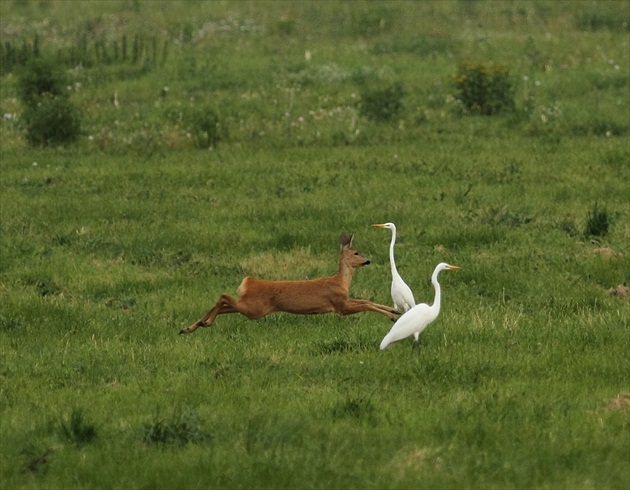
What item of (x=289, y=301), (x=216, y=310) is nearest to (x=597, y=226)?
(x=289, y=301)

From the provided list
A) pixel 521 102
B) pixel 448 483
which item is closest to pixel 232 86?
pixel 521 102

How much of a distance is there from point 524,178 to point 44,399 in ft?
39.1

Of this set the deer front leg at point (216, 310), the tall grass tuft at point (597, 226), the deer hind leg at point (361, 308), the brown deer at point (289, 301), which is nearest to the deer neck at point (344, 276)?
the brown deer at point (289, 301)

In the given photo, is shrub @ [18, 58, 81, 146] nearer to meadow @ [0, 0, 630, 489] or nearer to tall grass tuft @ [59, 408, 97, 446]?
meadow @ [0, 0, 630, 489]

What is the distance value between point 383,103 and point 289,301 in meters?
13.1

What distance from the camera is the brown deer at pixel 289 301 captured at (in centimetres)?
1159

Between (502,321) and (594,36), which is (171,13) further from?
(502,321)

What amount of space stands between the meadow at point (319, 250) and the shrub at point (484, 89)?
5.1 inches

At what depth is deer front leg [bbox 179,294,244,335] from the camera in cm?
1154

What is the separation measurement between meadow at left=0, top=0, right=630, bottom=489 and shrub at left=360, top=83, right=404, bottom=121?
0.10 meters

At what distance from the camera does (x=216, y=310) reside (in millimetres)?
11570

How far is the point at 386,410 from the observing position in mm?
8781

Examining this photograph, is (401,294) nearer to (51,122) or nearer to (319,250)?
(319,250)

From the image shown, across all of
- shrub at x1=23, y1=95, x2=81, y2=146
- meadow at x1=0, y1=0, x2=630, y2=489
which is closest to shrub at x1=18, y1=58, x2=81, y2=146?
shrub at x1=23, y1=95, x2=81, y2=146
